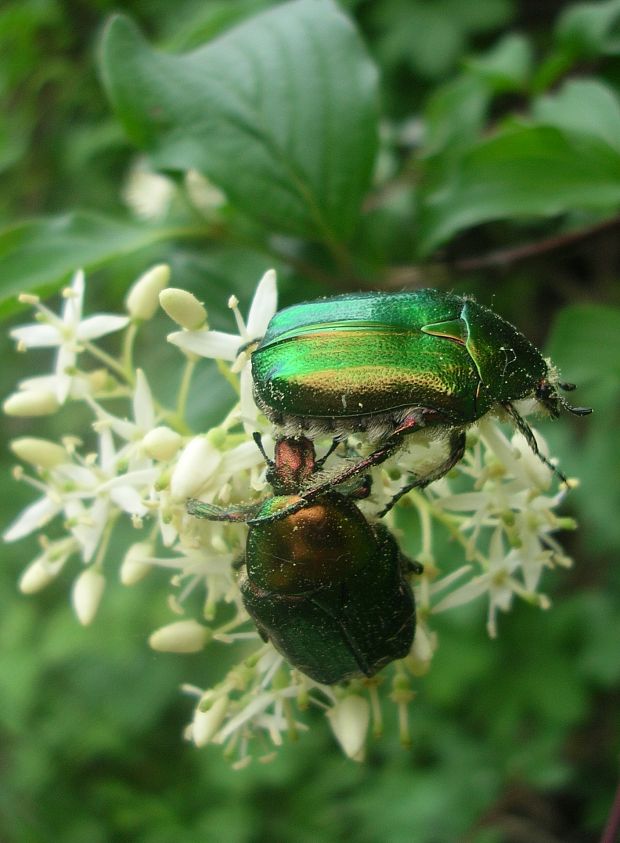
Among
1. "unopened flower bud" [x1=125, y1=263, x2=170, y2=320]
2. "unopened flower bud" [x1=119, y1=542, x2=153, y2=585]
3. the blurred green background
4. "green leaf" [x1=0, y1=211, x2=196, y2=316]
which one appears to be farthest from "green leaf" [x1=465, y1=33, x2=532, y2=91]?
"unopened flower bud" [x1=119, y1=542, x2=153, y2=585]

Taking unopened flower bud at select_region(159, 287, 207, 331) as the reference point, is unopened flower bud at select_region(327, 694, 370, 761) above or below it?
below

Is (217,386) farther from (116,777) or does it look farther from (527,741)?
(116,777)

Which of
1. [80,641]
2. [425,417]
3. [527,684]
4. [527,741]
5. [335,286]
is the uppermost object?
[425,417]

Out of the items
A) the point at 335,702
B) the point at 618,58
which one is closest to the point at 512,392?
the point at 335,702

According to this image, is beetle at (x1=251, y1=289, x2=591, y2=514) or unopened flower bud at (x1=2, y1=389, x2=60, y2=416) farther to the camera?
unopened flower bud at (x1=2, y1=389, x2=60, y2=416)

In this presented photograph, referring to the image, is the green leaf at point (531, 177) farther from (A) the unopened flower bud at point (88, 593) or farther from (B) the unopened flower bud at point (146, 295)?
(A) the unopened flower bud at point (88, 593)

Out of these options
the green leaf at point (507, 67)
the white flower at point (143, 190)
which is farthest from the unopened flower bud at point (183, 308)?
the white flower at point (143, 190)

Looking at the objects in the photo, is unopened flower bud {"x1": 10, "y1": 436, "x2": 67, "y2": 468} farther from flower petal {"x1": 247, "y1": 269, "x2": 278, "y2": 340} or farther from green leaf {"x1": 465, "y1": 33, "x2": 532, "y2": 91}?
green leaf {"x1": 465, "y1": 33, "x2": 532, "y2": 91}

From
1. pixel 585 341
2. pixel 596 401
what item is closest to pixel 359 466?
pixel 585 341
